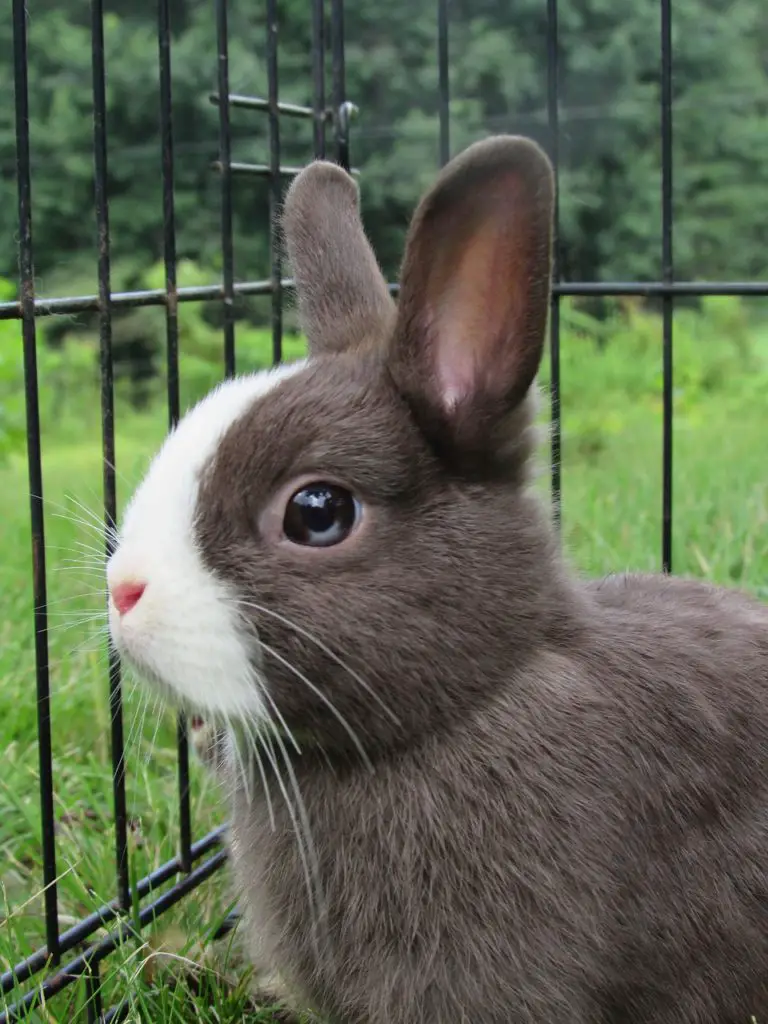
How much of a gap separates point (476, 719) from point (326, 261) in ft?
1.82

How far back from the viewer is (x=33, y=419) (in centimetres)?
146

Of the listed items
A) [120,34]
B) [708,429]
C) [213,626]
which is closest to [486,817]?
[213,626]

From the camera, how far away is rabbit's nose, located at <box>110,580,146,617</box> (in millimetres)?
1184

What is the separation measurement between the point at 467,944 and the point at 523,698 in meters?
0.25

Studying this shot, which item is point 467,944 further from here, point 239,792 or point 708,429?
point 708,429

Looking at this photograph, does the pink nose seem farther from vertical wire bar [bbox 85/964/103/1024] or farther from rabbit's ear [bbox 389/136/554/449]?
vertical wire bar [bbox 85/964/103/1024]

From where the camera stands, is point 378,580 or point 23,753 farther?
point 23,753

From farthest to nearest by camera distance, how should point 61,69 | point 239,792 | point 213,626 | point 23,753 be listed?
point 61,69 → point 23,753 → point 239,792 → point 213,626

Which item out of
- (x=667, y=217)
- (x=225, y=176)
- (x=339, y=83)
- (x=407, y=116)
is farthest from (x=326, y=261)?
(x=407, y=116)

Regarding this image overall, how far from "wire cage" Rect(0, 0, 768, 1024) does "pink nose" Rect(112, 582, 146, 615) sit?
22cm

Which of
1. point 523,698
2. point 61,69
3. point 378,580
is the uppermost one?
point 61,69

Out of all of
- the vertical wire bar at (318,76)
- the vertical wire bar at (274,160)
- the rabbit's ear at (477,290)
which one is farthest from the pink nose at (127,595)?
the vertical wire bar at (318,76)

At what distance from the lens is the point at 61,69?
6316 millimetres

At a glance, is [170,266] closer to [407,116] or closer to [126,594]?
[126,594]
